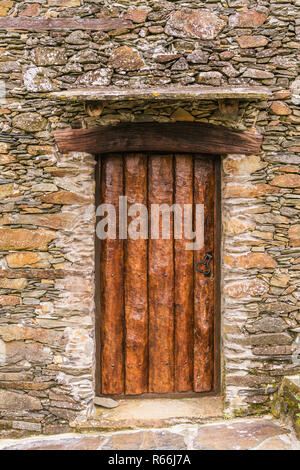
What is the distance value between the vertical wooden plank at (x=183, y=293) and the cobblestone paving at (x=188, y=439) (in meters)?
0.41

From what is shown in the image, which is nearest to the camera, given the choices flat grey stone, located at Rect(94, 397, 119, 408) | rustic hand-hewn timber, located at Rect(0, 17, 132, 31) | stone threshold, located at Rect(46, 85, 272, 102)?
stone threshold, located at Rect(46, 85, 272, 102)

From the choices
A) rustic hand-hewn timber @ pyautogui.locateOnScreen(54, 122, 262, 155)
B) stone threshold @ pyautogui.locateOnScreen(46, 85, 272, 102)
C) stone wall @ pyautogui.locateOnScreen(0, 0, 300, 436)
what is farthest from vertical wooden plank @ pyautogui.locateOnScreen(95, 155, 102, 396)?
stone threshold @ pyautogui.locateOnScreen(46, 85, 272, 102)

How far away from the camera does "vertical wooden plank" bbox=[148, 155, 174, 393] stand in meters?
3.03

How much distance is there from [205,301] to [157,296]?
41cm

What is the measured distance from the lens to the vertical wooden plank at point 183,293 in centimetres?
304

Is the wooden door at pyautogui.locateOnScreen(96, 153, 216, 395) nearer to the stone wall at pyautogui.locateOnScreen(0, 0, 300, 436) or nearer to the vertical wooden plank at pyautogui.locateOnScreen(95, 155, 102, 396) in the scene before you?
the vertical wooden plank at pyautogui.locateOnScreen(95, 155, 102, 396)

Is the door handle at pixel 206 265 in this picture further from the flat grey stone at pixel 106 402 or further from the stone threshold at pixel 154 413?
the flat grey stone at pixel 106 402

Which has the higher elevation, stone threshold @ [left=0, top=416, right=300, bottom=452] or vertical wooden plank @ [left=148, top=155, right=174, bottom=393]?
vertical wooden plank @ [left=148, top=155, right=174, bottom=393]

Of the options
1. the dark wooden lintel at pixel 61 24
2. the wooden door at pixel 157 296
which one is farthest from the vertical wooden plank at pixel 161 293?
the dark wooden lintel at pixel 61 24

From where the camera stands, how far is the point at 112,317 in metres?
3.08

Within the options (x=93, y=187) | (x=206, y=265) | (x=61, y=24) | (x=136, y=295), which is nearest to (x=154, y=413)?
(x=136, y=295)

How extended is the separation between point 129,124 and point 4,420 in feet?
8.30

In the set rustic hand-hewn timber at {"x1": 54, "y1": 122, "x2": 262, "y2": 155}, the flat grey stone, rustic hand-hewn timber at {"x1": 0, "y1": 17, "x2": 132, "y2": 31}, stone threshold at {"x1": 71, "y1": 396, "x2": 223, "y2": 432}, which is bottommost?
stone threshold at {"x1": 71, "y1": 396, "x2": 223, "y2": 432}
